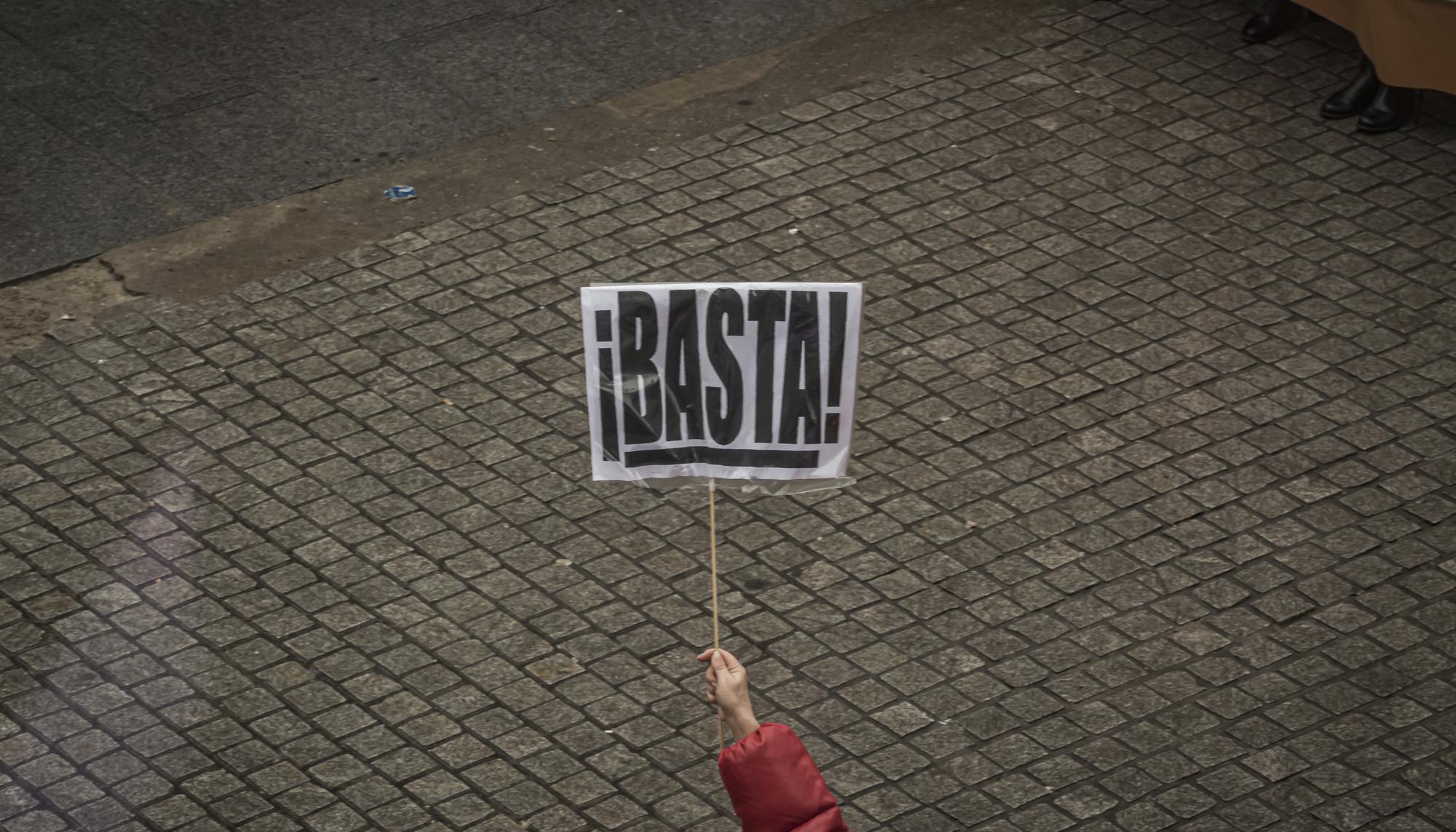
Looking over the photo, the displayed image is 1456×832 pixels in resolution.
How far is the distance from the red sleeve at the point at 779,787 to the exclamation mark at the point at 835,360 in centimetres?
136

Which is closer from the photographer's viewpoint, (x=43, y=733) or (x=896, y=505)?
(x=43, y=733)

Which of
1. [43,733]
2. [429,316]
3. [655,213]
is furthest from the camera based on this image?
[655,213]

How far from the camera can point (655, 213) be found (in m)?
9.66

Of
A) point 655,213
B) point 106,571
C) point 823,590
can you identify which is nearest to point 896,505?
point 823,590

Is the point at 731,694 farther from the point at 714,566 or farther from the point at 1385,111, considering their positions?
the point at 1385,111

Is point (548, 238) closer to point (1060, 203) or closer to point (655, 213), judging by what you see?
point (655, 213)

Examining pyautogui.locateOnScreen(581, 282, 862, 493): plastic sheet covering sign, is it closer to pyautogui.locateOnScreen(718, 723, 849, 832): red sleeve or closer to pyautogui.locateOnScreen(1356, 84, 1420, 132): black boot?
pyautogui.locateOnScreen(718, 723, 849, 832): red sleeve

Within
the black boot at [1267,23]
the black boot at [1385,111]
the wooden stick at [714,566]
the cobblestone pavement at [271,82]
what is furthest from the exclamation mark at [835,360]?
the black boot at [1267,23]

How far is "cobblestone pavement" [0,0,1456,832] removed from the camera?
6.71 metres

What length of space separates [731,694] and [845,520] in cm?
309

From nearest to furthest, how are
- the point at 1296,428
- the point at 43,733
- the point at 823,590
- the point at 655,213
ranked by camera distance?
the point at 43,733, the point at 823,590, the point at 1296,428, the point at 655,213

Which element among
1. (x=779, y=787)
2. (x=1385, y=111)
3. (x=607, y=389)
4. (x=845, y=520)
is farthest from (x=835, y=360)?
(x=1385, y=111)

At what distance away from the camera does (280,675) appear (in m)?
7.11

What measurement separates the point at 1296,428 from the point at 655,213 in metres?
3.38
